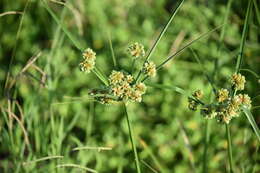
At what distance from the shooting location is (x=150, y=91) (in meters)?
2.35

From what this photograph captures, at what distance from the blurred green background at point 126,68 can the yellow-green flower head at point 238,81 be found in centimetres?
73

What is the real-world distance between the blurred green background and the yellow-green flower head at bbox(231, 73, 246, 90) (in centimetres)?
73

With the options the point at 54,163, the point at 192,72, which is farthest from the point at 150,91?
the point at 54,163

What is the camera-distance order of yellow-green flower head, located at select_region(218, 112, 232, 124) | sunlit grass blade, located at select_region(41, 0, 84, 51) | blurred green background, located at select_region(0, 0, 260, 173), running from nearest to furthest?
yellow-green flower head, located at select_region(218, 112, 232, 124)
sunlit grass blade, located at select_region(41, 0, 84, 51)
blurred green background, located at select_region(0, 0, 260, 173)

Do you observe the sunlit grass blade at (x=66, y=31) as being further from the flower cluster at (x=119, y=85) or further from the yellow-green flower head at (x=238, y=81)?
the yellow-green flower head at (x=238, y=81)

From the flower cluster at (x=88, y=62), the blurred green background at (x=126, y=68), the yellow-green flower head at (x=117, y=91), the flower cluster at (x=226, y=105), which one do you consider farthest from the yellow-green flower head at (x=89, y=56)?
the blurred green background at (x=126, y=68)

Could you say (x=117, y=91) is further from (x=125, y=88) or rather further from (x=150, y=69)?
(x=150, y=69)

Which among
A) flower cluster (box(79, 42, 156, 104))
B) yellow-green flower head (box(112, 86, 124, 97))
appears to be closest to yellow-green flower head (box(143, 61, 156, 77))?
flower cluster (box(79, 42, 156, 104))

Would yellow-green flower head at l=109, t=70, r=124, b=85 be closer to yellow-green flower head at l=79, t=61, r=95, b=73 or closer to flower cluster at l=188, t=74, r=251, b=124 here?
yellow-green flower head at l=79, t=61, r=95, b=73

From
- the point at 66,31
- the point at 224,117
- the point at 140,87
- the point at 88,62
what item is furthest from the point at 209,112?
the point at 66,31

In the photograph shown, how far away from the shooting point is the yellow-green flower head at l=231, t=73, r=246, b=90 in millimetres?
995

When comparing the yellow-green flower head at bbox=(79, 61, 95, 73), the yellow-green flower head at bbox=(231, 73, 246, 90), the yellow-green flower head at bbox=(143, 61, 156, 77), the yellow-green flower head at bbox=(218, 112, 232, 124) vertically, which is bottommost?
the yellow-green flower head at bbox=(218, 112, 232, 124)

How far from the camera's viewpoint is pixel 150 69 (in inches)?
40.8

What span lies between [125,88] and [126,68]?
1357 millimetres
